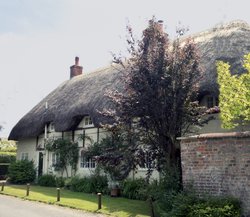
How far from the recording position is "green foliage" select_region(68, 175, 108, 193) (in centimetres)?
1923

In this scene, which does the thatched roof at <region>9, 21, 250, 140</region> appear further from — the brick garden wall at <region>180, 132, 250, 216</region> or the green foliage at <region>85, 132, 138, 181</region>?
the brick garden wall at <region>180, 132, 250, 216</region>

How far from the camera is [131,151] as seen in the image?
44.1ft

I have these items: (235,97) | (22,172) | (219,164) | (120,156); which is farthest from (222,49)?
(22,172)

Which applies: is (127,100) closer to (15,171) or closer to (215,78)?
(215,78)

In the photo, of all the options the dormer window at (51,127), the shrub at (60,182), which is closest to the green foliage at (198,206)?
the shrub at (60,182)

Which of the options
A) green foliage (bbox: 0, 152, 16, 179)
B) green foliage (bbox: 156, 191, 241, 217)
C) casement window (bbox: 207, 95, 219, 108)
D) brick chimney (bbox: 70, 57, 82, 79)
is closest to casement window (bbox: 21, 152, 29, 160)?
green foliage (bbox: 0, 152, 16, 179)

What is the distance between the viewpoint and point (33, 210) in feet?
44.0

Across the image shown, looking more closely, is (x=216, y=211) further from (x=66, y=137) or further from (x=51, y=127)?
(x=51, y=127)

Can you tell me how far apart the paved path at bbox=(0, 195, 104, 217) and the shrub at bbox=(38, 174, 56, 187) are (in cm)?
810

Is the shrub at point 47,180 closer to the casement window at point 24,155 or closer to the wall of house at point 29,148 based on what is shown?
the wall of house at point 29,148

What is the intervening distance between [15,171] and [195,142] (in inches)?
729

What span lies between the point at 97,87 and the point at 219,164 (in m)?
14.7

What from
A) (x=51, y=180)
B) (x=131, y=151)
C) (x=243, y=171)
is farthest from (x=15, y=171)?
(x=243, y=171)

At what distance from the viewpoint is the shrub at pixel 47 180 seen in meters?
23.8
